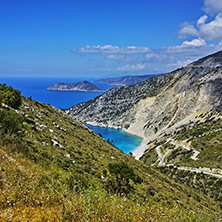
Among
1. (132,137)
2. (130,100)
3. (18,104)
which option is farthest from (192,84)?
(18,104)

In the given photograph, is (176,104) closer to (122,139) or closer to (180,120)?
(180,120)

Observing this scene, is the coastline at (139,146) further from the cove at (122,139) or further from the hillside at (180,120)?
the cove at (122,139)

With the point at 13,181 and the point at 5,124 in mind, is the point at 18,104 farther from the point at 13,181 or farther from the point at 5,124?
the point at 13,181

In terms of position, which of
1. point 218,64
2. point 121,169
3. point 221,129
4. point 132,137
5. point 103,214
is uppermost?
point 218,64

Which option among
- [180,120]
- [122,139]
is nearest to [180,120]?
[180,120]

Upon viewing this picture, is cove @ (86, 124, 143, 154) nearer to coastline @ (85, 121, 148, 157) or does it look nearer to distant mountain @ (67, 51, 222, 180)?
coastline @ (85, 121, 148, 157)

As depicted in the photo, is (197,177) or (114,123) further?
(114,123)
